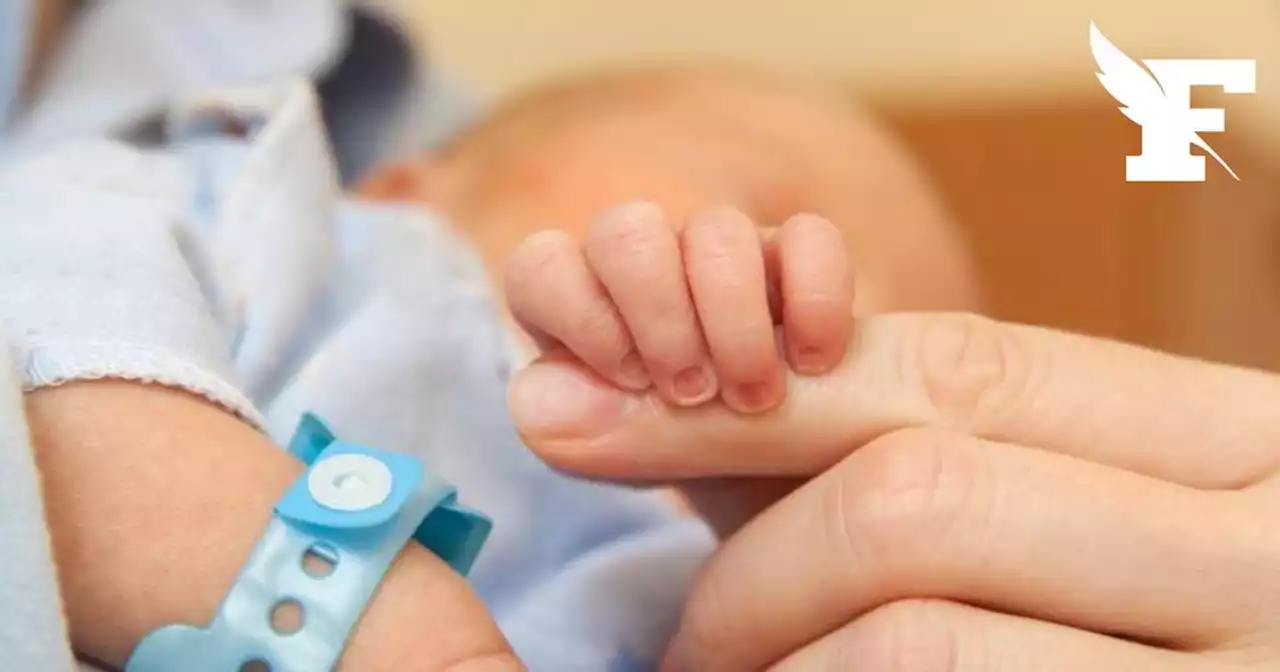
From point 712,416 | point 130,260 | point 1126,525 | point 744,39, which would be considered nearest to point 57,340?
point 130,260

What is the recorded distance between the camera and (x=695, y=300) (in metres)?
0.39

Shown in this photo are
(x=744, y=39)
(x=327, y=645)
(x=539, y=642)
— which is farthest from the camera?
(x=744, y=39)

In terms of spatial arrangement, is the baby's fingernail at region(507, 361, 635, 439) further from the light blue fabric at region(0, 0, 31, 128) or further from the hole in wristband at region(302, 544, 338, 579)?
the light blue fabric at region(0, 0, 31, 128)

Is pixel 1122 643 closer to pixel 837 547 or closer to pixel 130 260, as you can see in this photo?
pixel 837 547

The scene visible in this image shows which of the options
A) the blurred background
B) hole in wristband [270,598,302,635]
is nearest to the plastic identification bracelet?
hole in wristband [270,598,302,635]

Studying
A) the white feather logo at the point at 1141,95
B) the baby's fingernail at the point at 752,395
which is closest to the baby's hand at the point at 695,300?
the baby's fingernail at the point at 752,395

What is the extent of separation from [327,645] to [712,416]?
13 centimetres

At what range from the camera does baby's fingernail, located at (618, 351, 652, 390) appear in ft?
1.34

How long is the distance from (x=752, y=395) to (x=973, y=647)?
0.31 feet

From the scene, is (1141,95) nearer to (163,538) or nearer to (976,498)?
(976,498)

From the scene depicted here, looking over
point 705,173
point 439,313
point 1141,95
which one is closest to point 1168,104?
point 1141,95

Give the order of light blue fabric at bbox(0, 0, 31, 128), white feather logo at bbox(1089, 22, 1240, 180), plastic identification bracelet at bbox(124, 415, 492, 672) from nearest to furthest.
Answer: plastic identification bracelet at bbox(124, 415, 492, 672)
light blue fabric at bbox(0, 0, 31, 128)
white feather logo at bbox(1089, 22, 1240, 180)

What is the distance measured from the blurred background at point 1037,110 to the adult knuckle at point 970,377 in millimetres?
774

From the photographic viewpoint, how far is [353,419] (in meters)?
0.54
